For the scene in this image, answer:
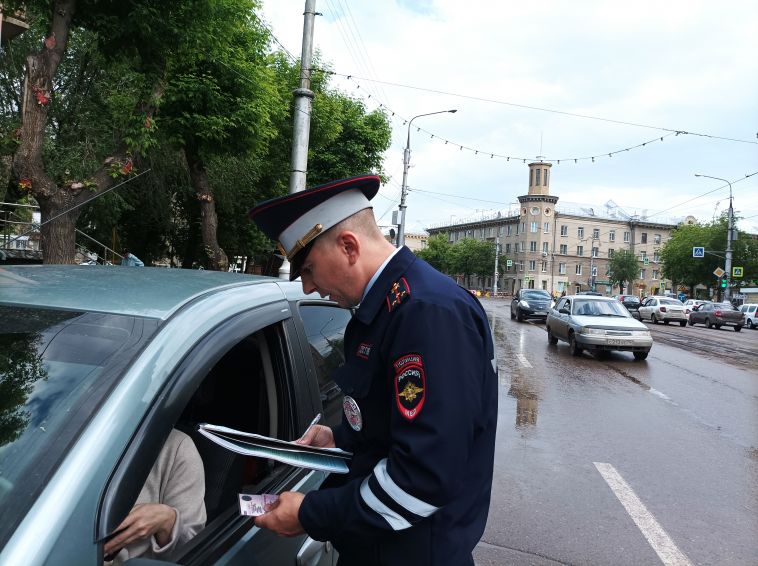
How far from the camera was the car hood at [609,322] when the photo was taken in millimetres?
13672

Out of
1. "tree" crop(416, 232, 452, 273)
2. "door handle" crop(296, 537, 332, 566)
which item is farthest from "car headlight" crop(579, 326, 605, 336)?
"tree" crop(416, 232, 452, 273)

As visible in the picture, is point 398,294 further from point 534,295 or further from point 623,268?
point 623,268

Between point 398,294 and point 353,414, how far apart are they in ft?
1.15

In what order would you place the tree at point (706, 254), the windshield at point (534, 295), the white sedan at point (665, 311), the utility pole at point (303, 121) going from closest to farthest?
the utility pole at point (303, 121), the windshield at point (534, 295), the white sedan at point (665, 311), the tree at point (706, 254)

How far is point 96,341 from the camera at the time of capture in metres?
1.47

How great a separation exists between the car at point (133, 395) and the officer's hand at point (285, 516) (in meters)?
0.23

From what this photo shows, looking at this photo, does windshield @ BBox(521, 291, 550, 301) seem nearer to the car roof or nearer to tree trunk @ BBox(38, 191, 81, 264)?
tree trunk @ BBox(38, 191, 81, 264)

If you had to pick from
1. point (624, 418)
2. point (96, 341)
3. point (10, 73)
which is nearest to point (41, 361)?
point (96, 341)

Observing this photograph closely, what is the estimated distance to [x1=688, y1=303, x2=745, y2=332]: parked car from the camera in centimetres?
3247

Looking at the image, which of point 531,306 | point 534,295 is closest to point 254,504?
point 531,306

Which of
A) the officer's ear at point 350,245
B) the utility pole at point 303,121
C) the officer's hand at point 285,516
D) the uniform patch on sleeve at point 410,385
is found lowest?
the officer's hand at point 285,516

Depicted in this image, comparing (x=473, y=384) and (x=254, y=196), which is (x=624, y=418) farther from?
(x=254, y=196)

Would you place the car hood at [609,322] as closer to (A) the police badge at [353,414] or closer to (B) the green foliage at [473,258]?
(A) the police badge at [353,414]

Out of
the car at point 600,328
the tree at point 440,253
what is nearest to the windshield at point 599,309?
the car at point 600,328
